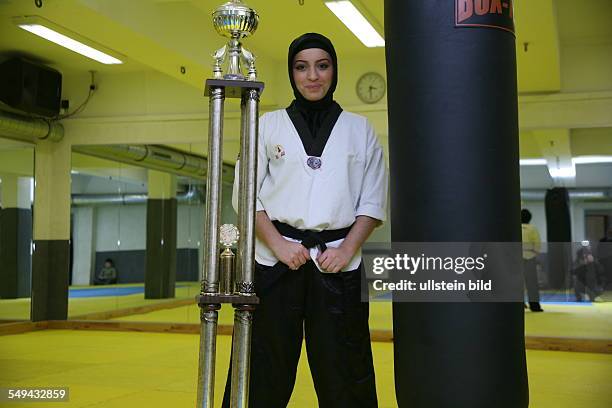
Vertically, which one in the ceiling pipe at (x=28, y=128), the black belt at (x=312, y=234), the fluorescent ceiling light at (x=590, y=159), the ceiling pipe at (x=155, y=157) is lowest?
the black belt at (x=312, y=234)

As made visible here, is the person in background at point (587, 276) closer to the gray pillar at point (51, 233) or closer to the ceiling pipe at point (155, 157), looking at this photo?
the ceiling pipe at point (155, 157)

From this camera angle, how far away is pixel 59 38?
666 cm

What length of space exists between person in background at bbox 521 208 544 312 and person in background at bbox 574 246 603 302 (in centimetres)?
41

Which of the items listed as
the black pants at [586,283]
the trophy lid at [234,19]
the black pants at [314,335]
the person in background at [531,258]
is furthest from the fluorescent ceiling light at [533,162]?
the trophy lid at [234,19]

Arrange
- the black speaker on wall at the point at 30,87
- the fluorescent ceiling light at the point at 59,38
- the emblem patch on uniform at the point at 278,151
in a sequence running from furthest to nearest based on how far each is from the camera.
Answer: the black speaker on wall at the point at 30,87, the fluorescent ceiling light at the point at 59,38, the emblem patch on uniform at the point at 278,151

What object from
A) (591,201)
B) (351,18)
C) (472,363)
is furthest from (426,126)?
(591,201)

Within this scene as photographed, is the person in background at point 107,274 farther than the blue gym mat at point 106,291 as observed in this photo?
No

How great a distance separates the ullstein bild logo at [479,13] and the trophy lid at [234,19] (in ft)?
2.04

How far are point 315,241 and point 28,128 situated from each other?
709cm

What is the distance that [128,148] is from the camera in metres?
8.99

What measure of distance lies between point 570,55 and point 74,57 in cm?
571

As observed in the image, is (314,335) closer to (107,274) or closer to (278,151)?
(278,151)

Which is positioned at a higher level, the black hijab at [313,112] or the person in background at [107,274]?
the black hijab at [313,112]

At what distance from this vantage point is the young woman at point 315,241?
2.29 meters
